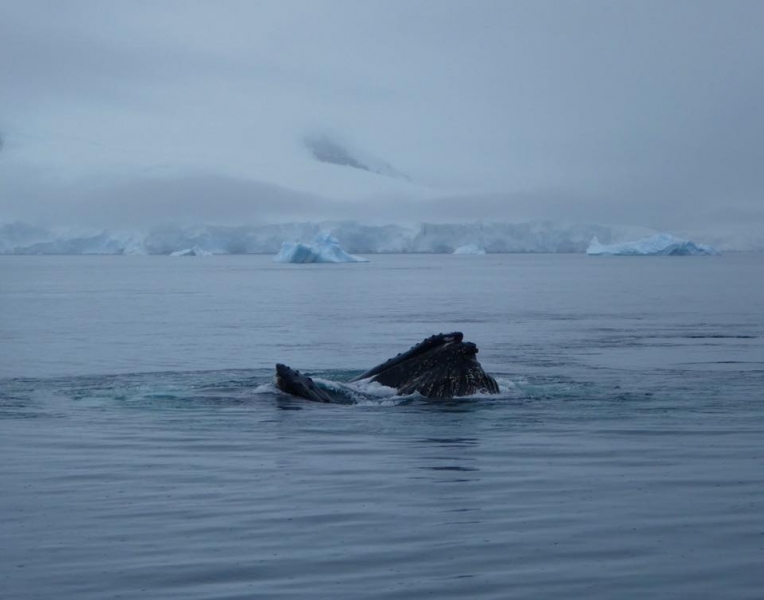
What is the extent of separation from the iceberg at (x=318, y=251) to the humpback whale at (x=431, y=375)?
10989 cm

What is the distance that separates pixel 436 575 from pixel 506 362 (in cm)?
1669

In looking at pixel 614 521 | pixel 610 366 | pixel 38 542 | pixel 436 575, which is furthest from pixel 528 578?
pixel 610 366

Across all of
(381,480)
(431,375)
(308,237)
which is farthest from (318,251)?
(381,480)

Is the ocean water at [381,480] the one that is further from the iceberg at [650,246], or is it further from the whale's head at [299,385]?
the iceberg at [650,246]

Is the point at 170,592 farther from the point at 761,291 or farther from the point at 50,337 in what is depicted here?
the point at 761,291

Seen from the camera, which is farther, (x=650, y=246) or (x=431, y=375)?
(x=650, y=246)

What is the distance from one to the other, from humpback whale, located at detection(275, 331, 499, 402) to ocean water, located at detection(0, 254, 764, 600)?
0.32 m

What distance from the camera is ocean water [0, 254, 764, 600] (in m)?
8.20

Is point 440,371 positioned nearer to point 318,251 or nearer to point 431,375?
Result: point 431,375

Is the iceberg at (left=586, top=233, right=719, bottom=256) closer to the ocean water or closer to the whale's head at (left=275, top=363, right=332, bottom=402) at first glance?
the ocean water

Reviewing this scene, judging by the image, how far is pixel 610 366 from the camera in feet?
77.3

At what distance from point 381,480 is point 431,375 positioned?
6260 mm

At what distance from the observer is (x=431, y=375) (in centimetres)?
1784

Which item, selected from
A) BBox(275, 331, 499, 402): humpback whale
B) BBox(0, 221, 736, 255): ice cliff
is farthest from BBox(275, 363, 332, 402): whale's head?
BBox(0, 221, 736, 255): ice cliff
